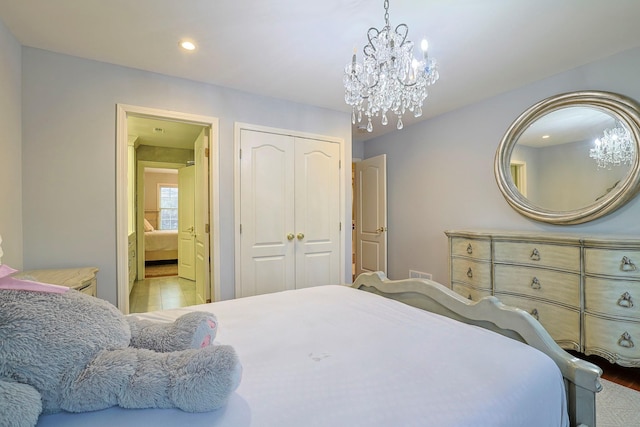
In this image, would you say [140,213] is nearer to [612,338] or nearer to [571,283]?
[571,283]

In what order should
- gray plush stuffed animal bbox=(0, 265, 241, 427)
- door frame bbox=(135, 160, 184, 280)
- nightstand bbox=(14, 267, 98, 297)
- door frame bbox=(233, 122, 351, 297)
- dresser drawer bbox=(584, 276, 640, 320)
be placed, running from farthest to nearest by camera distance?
door frame bbox=(135, 160, 184, 280), door frame bbox=(233, 122, 351, 297), dresser drawer bbox=(584, 276, 640, 320), nightstand bbox=(14, 267, 98, 297), gray plush stuffed animal bbox=(0, 265, 241, 427)

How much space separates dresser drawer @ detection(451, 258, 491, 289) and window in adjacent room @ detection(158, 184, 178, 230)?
8609mm

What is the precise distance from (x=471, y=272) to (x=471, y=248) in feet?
0.75

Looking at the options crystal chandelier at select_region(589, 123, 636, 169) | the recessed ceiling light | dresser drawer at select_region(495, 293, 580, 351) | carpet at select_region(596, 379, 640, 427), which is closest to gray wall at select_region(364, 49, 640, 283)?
crystal chandelier at select_region(589, 123, 636, 169)

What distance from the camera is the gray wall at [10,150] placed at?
1799mm

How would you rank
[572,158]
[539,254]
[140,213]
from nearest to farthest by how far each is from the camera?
1. [539,254]
2. [572,158]
3. [140,213]

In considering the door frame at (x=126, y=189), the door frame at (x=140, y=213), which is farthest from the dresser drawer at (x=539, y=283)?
the door frame at (x=140, y=213)

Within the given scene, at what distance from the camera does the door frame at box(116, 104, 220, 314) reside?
2.34 meters

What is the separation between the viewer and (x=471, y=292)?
2756mm

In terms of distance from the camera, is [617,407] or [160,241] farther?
[160,241]

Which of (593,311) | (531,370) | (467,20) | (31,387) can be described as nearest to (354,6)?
(467,20)

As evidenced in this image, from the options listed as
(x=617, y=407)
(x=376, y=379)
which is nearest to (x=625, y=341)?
(x=617, y=407)

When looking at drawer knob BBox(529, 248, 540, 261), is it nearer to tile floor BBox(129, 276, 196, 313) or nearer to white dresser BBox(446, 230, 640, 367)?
white dresser BBox(446, 230, 640, 367)

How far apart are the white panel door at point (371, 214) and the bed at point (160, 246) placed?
16.0 ft
